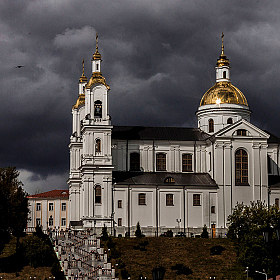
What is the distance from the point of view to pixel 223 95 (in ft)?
270

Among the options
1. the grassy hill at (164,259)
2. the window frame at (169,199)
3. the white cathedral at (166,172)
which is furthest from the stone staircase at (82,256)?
the window frame at (169,199)

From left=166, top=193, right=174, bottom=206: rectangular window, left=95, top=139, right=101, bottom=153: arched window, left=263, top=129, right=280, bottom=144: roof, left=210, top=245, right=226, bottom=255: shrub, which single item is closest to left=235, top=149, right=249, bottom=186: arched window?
left=263, top=129, right=280, bottom=144: roof

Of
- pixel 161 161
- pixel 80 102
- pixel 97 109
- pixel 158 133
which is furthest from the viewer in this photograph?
pixel 80 102

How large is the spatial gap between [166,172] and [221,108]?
1128 cm

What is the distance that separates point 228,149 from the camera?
7494 centimetres

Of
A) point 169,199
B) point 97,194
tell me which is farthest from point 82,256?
point 169,199

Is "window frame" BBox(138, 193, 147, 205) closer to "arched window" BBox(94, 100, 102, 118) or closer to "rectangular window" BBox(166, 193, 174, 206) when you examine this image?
"rectangular window" BBox(166, 193, 174, 206)

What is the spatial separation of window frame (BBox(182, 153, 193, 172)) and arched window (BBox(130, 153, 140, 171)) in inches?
216

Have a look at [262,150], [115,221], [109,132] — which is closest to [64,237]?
[115,221]

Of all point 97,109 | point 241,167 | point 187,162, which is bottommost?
point 241,167

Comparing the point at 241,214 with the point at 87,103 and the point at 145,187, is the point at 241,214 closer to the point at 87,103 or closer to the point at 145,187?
the point at 145,187

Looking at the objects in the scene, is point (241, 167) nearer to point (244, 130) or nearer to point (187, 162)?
point (244, 130)

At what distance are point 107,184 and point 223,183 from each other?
13138 millimetres

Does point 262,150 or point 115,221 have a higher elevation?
point 262,150
